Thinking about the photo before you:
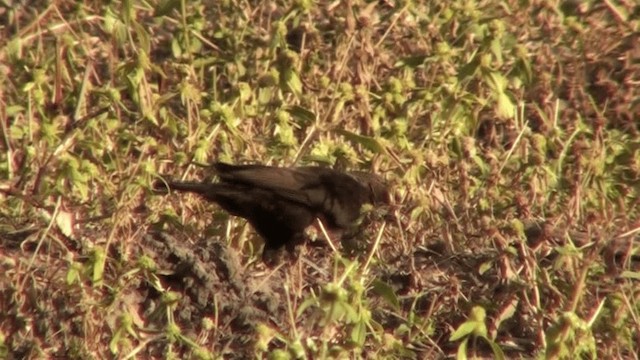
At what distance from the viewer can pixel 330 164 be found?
6449 millimetres

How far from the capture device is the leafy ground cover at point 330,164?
519cm

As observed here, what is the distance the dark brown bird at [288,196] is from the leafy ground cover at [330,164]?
0.12 m

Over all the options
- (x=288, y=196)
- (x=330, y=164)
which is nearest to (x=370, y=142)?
(x=288, y=196)

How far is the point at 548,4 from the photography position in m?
7.18

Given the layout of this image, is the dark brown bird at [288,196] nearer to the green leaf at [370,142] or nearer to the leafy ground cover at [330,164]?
the leafy ground cover at [330,164]

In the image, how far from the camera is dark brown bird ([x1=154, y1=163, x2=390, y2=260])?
5910 mm

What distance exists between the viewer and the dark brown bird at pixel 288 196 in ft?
19.4

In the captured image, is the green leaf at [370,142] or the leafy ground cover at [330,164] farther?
the green leaf at [370,142]

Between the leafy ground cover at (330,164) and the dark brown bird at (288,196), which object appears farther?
the dark brown bird at (288,196)

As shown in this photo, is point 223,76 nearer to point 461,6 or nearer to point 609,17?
point 461,6

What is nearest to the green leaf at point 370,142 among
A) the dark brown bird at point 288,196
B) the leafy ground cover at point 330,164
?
the leafy ground cover at point 330,164

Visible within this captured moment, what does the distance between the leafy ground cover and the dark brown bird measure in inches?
4.6

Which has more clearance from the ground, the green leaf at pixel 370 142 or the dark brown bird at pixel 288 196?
the green leaf at pixel 370 142

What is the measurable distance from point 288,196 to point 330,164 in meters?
0.50
